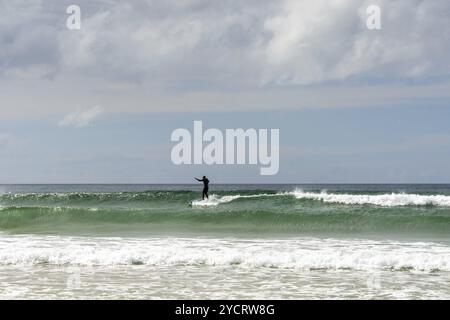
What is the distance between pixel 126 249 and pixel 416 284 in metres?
6.66

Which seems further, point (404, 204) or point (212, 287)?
point (404, 204)

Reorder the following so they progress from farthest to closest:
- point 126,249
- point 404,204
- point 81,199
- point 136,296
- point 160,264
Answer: point 81,199 < point 404,204 < point 126,249 < point 160,264 < point 136,296

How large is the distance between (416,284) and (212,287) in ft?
11.4

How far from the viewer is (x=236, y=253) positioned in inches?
463

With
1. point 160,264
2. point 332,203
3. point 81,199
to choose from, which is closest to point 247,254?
point 160,264

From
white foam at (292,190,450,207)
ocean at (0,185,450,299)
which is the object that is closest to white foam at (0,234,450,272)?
ocean at (0,185,450,299)

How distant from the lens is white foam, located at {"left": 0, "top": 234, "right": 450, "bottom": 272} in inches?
426

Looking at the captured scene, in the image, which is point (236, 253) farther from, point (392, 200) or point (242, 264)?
point (392, 200)

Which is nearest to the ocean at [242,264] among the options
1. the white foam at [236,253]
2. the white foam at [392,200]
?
the white foam at [236,253]

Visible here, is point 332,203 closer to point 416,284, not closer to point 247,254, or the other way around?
point 247,254

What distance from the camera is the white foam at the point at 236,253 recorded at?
10.8m

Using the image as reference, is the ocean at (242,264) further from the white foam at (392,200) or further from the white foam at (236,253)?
the white foam at (392,200)

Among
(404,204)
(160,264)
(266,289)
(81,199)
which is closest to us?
(266,289)
